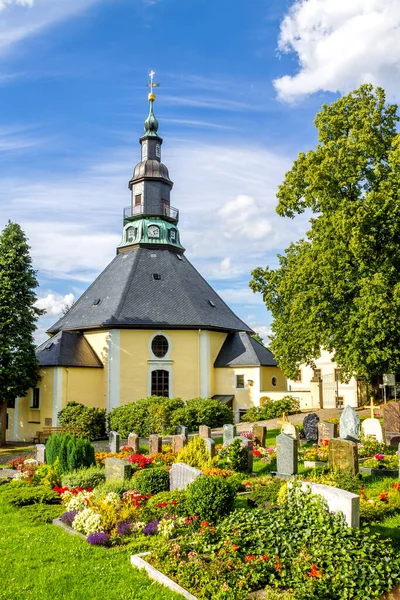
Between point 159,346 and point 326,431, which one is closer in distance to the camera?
point 326,431

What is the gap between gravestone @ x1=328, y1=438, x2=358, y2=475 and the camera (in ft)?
37.5

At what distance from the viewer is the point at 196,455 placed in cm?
1424

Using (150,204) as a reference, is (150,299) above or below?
below

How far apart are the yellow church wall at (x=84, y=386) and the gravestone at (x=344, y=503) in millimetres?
22164

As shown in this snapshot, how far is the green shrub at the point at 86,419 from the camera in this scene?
2592 cm

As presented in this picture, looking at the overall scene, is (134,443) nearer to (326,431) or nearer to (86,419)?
(326,431)

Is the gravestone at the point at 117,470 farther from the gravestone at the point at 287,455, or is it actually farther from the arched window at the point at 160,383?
the arched window at the point at 160,383

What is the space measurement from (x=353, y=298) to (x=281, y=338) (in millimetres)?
4309

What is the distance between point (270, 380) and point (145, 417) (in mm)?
8896

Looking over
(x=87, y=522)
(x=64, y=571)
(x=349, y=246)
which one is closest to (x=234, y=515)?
(x=64, y=571)

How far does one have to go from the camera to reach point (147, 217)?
115 feet

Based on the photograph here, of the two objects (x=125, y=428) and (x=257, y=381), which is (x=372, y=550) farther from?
(x=257, y=381)

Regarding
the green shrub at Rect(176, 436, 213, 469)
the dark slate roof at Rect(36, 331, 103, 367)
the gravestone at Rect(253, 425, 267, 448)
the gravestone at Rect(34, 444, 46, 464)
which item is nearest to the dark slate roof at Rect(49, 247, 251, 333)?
the dark slate roof at Rect(36, 331, 103, 367)

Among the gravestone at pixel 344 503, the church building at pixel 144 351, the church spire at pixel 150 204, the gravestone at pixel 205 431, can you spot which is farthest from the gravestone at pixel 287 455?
the church spire at pixel 150 204
